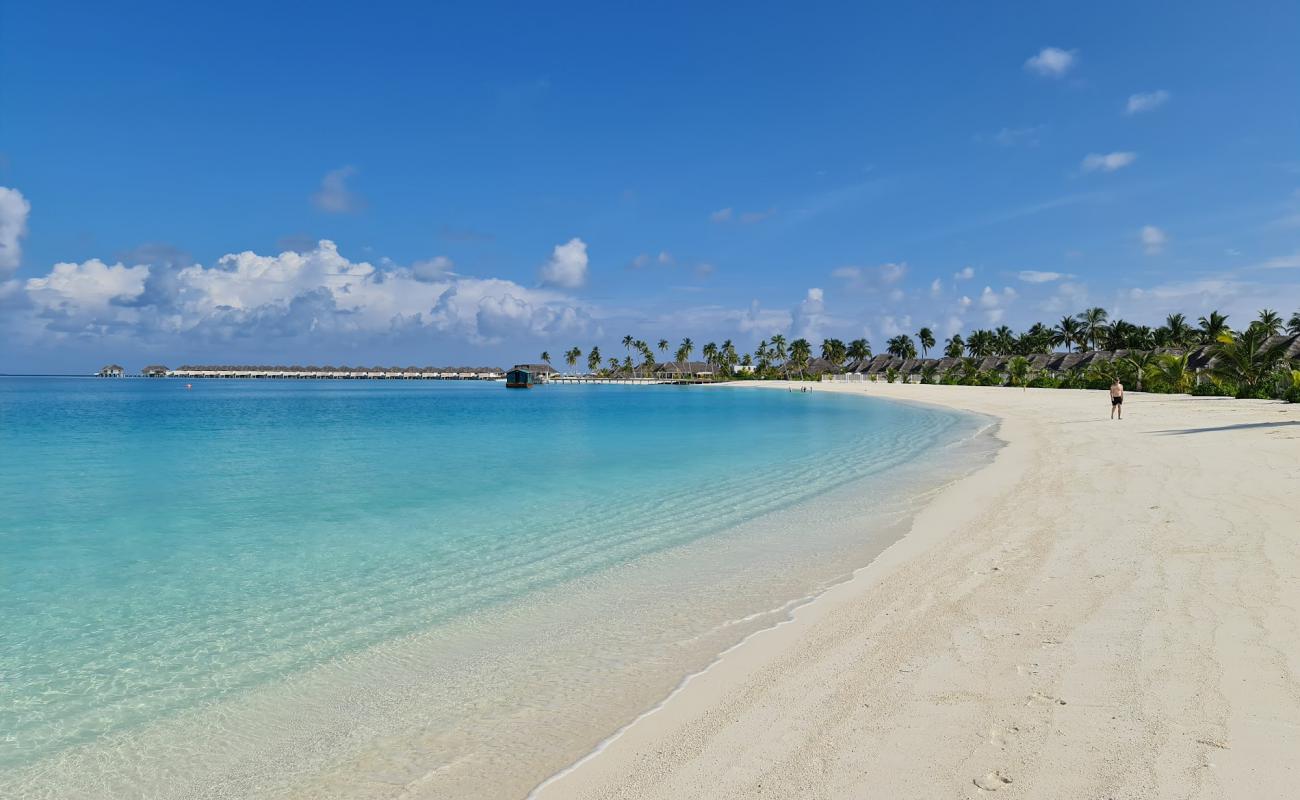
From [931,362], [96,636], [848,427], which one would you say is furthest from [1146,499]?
[931,362]

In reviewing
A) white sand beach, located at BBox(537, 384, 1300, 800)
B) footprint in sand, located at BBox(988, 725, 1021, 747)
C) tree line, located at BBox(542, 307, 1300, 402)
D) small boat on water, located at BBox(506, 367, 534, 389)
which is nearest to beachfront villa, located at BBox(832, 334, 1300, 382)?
tree line, located at BBox(542, 307, 1300, 402)

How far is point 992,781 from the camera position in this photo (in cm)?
309

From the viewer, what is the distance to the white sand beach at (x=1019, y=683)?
3174 mm

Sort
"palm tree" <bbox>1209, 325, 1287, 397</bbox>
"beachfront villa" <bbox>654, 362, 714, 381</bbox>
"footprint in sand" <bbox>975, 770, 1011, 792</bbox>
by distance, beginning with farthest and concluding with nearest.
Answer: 1. "beachfront villa" <bbox>654, 362, 714, 381</bbox>
2. "palm tree" <bbox>1209, 325, 1287, 397</bbox>
3. "footprint in sand" <bbox>975, 770, 1011, 792</bbox>

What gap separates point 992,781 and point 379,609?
18.3 ft

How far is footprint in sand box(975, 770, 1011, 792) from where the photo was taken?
304cm

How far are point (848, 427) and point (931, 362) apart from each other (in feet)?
298

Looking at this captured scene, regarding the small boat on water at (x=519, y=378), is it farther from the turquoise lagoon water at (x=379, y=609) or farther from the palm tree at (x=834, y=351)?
the turquoise lagoon water at (x=379, y=609)

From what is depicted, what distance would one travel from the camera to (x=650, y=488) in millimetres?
14844

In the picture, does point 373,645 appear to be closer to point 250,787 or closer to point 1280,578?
point 250,787

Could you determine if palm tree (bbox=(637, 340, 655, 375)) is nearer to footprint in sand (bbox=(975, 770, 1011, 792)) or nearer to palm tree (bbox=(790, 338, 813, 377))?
palm tree (bbox=(790, 338, 813, 377))

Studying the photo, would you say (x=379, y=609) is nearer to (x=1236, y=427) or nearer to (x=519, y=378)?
(x=1236, y=427)

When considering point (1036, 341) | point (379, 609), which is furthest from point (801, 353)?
point (379, 609)

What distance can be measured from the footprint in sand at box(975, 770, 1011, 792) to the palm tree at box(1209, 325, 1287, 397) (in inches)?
1632
